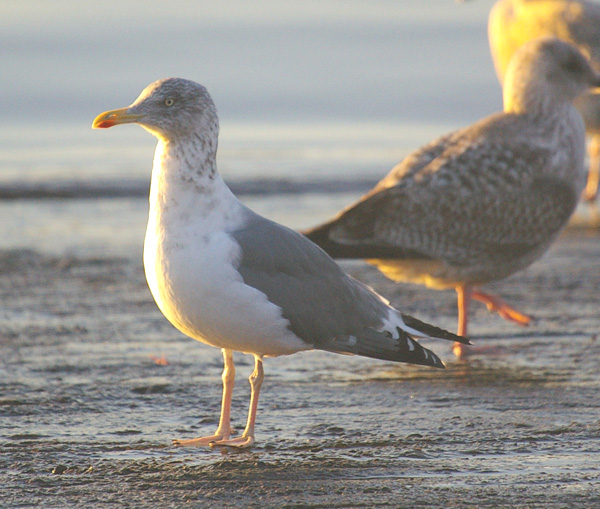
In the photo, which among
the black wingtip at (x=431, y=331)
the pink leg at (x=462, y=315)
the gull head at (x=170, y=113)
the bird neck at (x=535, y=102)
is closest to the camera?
the gull head at (x=170, y=113)

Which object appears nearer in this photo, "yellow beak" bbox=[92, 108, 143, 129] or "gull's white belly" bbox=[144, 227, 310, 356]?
"gull's white belly" bbox=[144, 227, 310, 356]

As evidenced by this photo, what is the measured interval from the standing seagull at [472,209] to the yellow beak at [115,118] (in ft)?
6.49

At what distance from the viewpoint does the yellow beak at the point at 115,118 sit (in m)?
4.76

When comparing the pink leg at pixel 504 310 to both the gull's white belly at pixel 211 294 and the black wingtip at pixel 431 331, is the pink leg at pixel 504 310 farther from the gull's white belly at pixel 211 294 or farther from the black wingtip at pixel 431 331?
the gull's white belly at pixel 211 294

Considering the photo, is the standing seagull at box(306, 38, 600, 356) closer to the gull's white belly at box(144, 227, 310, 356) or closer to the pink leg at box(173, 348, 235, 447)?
the pink leg at box(173, 348, 235, 447)

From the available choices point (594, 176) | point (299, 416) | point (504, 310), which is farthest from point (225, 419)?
point (594, 176)

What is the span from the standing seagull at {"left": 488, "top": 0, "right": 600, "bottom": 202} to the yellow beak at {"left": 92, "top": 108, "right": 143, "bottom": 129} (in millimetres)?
Answer: 8518

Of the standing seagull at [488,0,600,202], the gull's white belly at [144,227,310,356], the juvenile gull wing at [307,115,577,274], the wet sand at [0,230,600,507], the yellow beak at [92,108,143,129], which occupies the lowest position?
the wet sand at [0,230,600,507]

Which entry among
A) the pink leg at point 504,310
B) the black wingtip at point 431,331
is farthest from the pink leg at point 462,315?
the black wingtip at point 431,331

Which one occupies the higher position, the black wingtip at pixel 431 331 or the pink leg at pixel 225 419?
the black wingtip at pixel 431 331

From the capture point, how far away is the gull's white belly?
4.46 m

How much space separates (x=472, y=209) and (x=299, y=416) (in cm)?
218

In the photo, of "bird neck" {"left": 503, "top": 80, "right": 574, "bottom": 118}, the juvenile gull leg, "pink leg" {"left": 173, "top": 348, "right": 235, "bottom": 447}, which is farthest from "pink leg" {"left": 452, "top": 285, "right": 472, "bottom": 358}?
"pink leg" {"left": 173, "top": 348, "right": 235, "bottom": 447}

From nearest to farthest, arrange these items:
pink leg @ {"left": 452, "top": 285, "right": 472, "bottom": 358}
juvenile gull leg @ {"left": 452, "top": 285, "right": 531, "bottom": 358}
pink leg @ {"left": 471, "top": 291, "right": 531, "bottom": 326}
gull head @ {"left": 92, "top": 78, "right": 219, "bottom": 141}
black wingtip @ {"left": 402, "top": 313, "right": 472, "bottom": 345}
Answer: gull head @ {"left": 92, "top": 78, "right": 219, "bottom": 141} → black wingtip @ {"left": 402, "top": 313, "right": 472, "bottom": 345} → pink leg @ {"left": 452, "top": 285, "right": 472, "bottom": 358} → juvenile gull leg @ {"left": 452, "top": 285, "right": 531, "bottom": 358} → pink leg @ {"left": 471, "top": 291, "right": 531, "bottom": 326}
